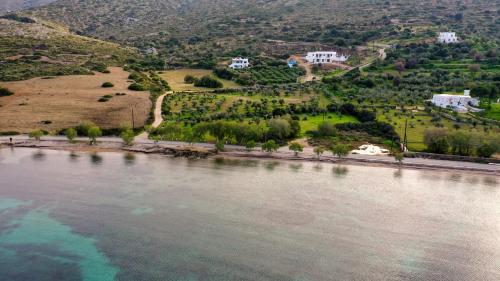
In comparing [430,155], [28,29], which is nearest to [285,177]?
[430,155]

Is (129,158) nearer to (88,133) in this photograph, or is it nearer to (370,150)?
(88,133)

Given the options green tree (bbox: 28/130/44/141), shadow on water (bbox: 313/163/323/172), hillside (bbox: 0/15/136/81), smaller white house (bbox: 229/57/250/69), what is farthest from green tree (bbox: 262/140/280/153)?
smaller white house (bbox: 229/57/250/69)

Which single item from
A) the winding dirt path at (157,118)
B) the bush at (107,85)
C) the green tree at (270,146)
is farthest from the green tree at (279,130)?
the bush at (107,85)

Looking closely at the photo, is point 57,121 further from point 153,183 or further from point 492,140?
point 492,140

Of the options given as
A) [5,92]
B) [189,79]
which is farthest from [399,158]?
[5,92]

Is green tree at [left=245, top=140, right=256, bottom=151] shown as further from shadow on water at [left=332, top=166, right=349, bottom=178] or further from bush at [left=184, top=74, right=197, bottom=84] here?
bush at [left=184, top=74, right=197, bottom=84]
